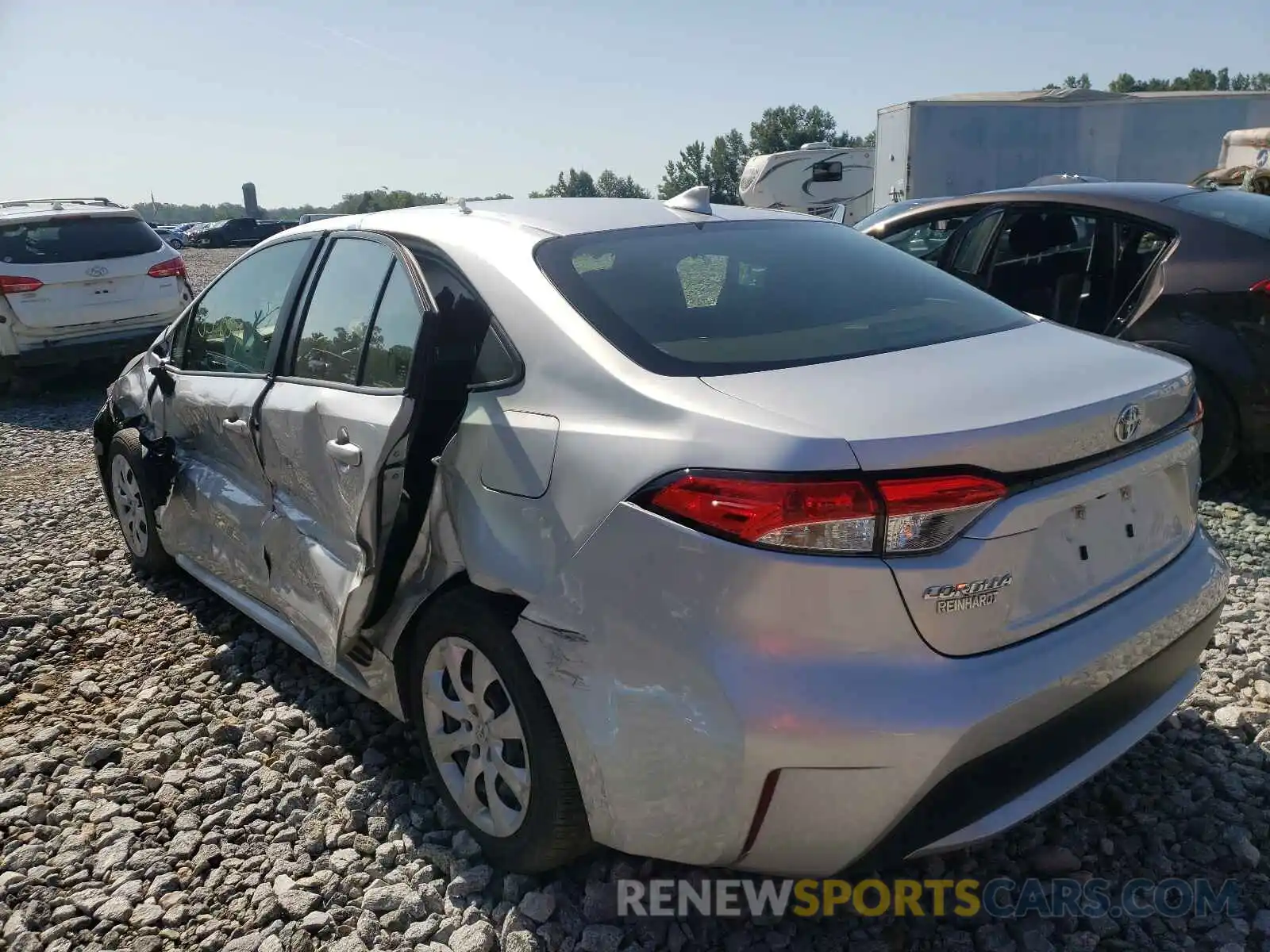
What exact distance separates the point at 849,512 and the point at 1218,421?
3.63 m

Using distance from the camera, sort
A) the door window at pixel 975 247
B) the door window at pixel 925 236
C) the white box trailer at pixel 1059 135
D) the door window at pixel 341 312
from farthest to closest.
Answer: the white box trailer at pixel 1059 135 → the door window at pixel 925 236 → the door window at pixel 975 247 → the door window at pixel 341 312

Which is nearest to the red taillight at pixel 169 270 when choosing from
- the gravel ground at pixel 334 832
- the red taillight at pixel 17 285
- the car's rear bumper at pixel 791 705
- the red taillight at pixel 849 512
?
the red taillight at pixel 17 285

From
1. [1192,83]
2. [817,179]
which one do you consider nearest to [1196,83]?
[1192,83]

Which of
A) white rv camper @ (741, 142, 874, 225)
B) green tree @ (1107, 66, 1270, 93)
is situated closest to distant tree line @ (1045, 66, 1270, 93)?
A: green tree @ (1107, 66, 1270, 93)

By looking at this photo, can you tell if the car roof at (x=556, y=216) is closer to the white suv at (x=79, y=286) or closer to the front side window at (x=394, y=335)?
the front side window at (x=394, y=335)

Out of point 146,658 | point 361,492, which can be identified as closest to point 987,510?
point 361,492

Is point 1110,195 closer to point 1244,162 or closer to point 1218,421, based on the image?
point 1218,421

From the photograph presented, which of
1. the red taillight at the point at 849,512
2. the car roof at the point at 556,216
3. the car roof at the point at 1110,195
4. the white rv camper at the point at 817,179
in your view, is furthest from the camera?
the white rv camper at the point at 817,179

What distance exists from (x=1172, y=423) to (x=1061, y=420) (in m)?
0.53

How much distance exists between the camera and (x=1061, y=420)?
1909 mm

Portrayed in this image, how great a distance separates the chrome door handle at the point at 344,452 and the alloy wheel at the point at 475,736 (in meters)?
0.57

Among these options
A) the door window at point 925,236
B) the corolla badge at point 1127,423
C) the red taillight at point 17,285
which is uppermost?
the door window at point 925,236

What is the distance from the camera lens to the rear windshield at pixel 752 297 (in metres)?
2.21

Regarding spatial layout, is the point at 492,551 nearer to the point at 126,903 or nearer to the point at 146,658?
the point at 126,903
